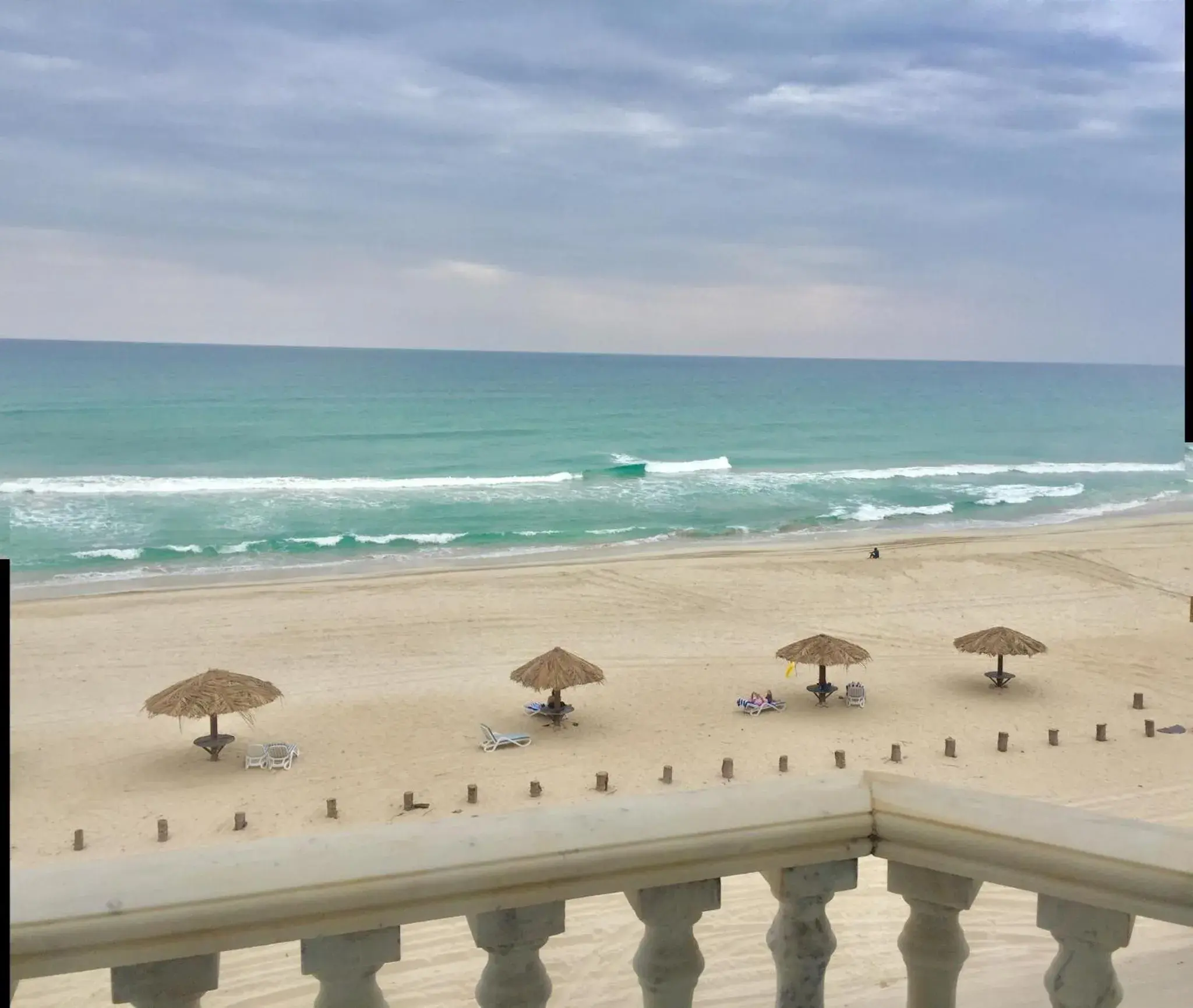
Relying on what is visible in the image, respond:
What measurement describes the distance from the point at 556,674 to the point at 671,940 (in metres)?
10.9

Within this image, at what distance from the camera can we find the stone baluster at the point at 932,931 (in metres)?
1.49

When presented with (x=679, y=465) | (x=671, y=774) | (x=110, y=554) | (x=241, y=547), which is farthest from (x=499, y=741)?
(x=679, y=465)

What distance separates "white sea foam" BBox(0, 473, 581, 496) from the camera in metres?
35.3

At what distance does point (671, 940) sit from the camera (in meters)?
1.46

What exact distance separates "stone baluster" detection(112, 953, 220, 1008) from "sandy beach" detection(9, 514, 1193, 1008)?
4.63 feet

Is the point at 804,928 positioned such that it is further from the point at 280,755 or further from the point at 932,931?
the point at 280,755

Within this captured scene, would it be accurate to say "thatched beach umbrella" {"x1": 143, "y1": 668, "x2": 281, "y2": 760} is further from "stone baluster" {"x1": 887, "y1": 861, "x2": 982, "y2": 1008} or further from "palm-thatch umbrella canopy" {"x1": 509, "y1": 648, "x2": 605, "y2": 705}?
"stone baluster" {"x1": 887, "y1": 861, "x2": 982, "y2": 1008}

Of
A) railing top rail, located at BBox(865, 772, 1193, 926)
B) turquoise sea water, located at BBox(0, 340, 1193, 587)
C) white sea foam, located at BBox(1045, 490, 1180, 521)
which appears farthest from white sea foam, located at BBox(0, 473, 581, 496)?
railing top rail, located at BBox(865, 772, 1193, 926)

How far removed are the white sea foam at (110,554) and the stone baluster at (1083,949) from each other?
1015 inches

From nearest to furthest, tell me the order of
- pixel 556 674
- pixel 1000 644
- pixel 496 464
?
pixel 556 674 → pixel 1000 644 → pixel 496 464

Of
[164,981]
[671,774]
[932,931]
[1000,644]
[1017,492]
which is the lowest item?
[671,774]

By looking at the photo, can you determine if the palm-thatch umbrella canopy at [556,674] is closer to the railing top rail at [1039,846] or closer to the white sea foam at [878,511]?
the railing top rail at [1039,846]

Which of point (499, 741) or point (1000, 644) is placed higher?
point (1000, 644)

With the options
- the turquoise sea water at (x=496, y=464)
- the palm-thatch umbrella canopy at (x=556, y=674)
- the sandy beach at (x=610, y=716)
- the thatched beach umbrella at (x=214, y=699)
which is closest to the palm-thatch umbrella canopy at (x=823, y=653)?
the sandy beach at (x=610, y=716)
